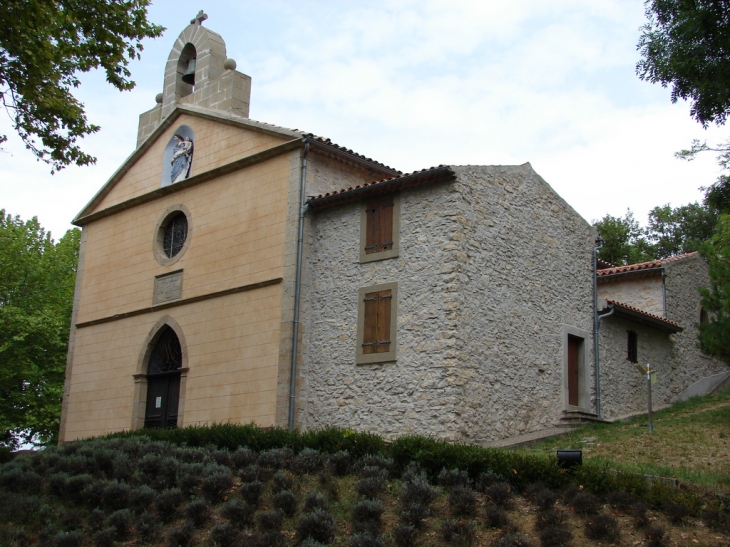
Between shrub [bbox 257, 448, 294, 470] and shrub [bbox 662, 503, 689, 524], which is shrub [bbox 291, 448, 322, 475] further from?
shrub [bbox 662, 503, 689, 524]

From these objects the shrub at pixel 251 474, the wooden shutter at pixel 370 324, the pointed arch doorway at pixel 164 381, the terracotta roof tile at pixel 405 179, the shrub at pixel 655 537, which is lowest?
the shrub at pixel 655 537

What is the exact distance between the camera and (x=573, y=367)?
19703 mm

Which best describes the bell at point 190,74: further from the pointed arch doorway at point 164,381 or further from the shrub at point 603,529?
the shrub at point 603,529

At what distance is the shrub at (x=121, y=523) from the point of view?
439 inches

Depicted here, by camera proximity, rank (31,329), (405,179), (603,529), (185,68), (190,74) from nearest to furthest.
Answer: (603,529), (405,179), (190,74), (185,68), (31,329)

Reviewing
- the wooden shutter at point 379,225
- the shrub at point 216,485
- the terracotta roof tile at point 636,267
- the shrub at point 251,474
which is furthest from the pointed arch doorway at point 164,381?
the terracotta roof tile at point 636,267

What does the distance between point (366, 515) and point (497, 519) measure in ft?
5.49

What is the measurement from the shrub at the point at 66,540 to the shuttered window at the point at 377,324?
24.2 feet

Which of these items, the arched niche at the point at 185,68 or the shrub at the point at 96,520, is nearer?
the shrub at the point at 96,520

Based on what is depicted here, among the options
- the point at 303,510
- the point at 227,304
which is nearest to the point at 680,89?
the point at 303,510

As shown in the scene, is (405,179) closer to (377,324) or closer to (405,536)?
(377,324)

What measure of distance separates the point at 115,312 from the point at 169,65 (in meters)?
7.30

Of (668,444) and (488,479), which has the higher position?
(668,444)

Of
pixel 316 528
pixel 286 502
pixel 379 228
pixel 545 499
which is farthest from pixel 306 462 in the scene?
pixel 379 228
